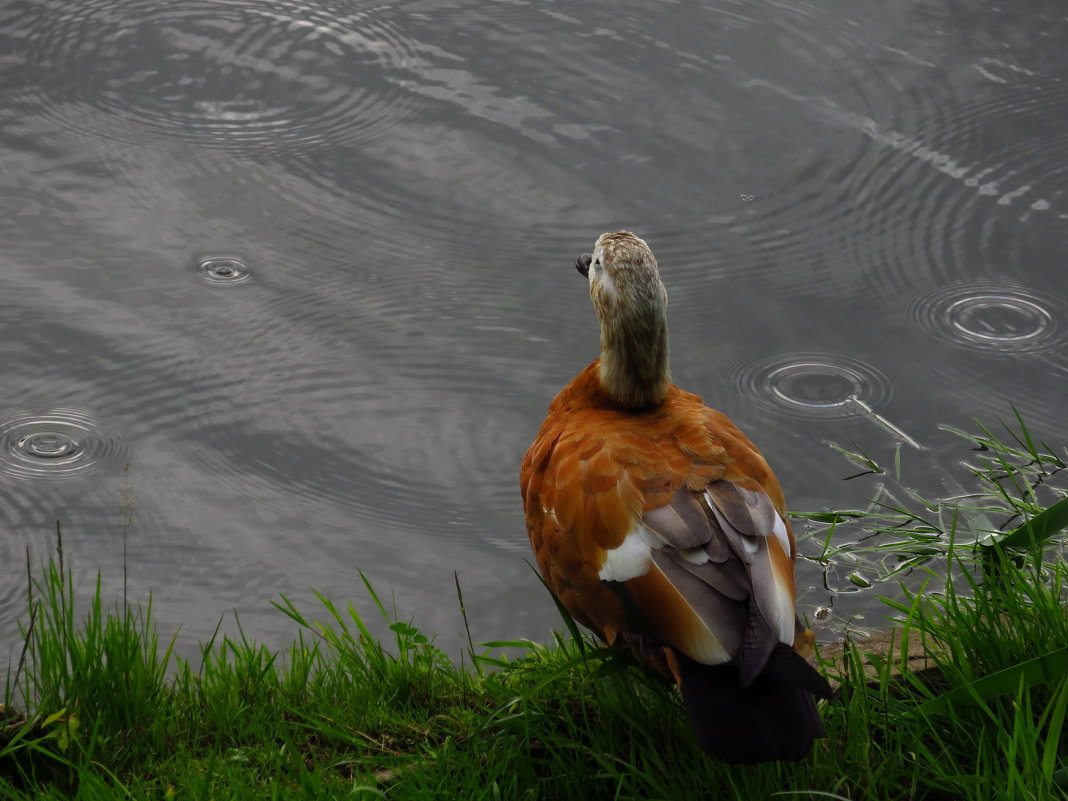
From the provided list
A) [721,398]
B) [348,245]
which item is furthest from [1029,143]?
[348,245]

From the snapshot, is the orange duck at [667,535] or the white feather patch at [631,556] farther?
the white feather patch at [631,556]

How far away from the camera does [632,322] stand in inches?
112

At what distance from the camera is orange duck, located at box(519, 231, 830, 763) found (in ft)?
7.04

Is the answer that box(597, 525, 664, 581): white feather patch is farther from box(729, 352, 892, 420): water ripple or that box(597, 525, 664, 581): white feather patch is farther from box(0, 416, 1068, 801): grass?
box(729, 352, 892, 420): water ripple

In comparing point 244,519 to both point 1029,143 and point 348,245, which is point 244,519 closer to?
point 348,245

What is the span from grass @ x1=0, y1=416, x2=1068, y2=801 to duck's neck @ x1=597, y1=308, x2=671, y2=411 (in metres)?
0.57

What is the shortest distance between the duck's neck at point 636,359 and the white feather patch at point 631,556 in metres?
0.53

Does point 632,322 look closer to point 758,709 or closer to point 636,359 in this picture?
point 636,359

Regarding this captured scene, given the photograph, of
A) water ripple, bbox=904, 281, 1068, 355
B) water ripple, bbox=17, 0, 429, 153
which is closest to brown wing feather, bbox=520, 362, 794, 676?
water ripple, bbox=904, 281, 1068, 355

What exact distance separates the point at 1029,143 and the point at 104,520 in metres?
3.79

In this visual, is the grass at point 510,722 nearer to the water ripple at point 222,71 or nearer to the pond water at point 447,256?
the pond water at point 447,256

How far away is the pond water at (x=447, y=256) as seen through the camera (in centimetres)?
382

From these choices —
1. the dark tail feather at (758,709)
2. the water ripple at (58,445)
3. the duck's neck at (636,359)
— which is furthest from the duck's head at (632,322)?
the water ripple at (58,445)

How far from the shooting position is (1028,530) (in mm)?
2545
